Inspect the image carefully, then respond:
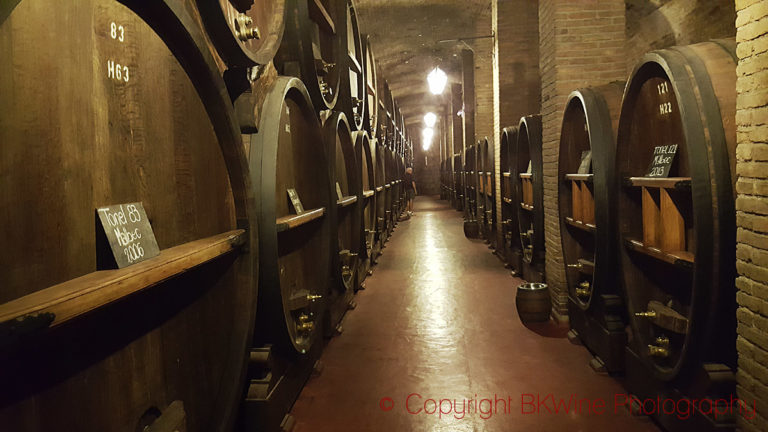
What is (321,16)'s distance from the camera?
392 cm

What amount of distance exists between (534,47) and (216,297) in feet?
24.3

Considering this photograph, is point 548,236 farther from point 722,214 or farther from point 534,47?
point 534,47

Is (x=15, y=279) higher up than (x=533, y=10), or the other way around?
(x=533, y=10)

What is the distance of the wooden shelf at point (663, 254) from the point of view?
212 centimetres

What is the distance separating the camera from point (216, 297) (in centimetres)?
167

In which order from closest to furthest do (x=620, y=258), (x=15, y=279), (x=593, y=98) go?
(x=15, y=279)
(x=620, y=258)
(x=593, y=98)

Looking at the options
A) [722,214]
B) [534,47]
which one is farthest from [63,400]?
[534,47]

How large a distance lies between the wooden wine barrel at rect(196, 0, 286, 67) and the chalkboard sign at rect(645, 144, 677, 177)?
1.88 meters

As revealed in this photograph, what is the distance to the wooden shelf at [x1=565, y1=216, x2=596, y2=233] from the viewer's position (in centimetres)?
324

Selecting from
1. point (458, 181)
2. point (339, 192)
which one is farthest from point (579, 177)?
point (458, 181)

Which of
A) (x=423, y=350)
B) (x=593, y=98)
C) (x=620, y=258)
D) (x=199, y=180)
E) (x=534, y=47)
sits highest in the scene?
(x=534, y=47)

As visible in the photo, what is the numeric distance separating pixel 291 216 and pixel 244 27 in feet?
3.05

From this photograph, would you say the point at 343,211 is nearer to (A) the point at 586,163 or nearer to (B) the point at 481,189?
(A) the point at 586,163

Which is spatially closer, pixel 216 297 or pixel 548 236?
pixel 216 297
